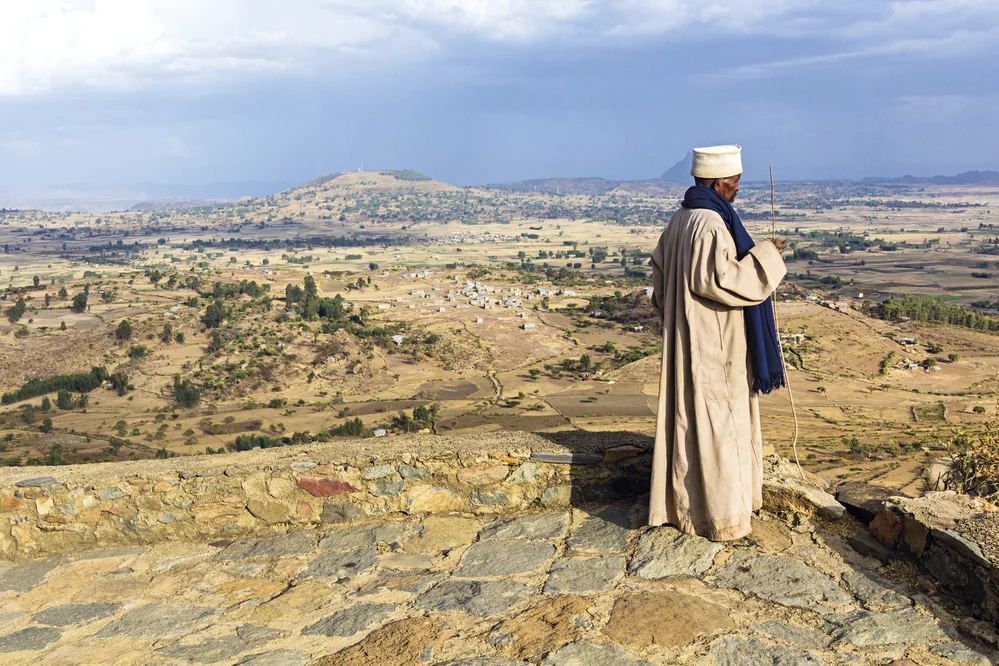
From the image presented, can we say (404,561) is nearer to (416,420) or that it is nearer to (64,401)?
(416,420)

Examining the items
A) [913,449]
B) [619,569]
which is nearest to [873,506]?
[619,569]

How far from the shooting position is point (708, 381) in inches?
170

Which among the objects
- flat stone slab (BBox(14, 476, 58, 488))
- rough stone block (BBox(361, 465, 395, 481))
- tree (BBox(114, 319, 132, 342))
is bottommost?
tree (BBox(114, 319, 132, 342))

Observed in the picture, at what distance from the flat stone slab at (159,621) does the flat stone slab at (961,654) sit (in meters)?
3.24

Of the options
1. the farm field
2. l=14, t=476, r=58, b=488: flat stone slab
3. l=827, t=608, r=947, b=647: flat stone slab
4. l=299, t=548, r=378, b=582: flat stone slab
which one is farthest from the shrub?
l=827, t=608, r=947, b=647: flat stone slab

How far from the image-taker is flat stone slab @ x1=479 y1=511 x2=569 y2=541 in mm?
4866

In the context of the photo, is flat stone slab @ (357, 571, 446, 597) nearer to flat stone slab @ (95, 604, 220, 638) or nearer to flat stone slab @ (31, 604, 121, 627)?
flat stone slab @ (95, 604, 220, 638)

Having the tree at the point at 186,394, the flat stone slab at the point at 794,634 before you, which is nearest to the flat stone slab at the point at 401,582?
the flat stone slab at the point at 794,634

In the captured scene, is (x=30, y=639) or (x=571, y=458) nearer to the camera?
(x=30, y=639)

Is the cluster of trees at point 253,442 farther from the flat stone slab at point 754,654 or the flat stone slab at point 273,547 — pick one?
the flat stone slab at point 754,654

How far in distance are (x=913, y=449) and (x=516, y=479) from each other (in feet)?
56.2

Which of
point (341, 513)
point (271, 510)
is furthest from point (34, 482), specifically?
point (341, 513)

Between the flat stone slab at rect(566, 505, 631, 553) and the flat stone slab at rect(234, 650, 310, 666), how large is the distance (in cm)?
163

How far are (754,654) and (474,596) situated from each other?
4.46ft
